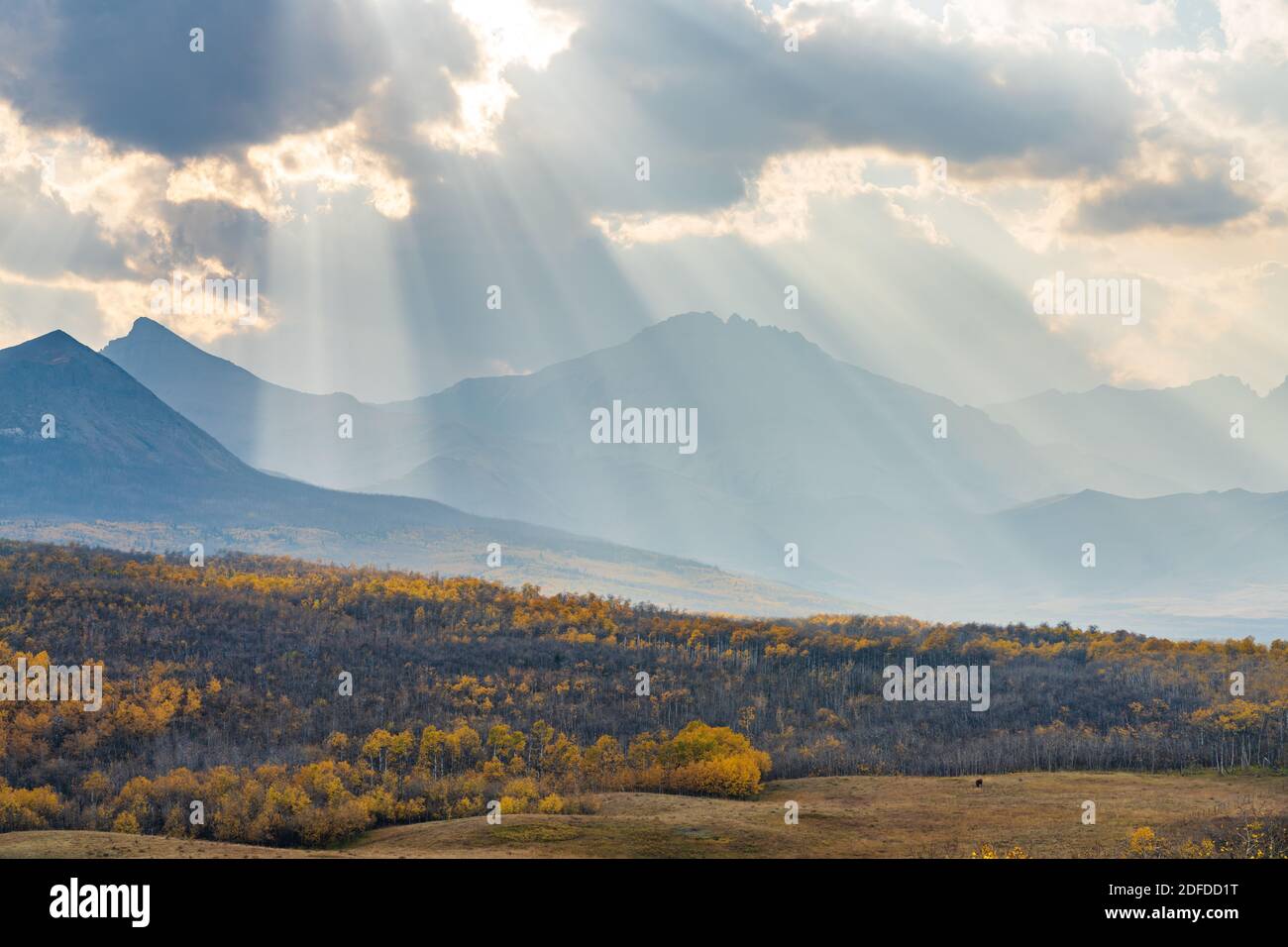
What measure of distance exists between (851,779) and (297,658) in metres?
75.6

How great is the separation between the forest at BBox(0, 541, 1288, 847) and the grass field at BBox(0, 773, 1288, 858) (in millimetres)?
5382

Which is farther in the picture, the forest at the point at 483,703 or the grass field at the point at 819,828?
the forest at the point at 483,703

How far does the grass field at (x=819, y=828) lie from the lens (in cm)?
3653

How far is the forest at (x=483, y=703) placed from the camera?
58.7 metres

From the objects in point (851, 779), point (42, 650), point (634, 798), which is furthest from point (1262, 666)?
point (42, 650)

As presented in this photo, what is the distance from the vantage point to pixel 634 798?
52125 mm

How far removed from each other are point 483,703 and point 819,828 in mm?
62858

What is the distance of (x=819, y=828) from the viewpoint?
4334 cm

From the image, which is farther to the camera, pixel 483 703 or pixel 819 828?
pixel 483 703

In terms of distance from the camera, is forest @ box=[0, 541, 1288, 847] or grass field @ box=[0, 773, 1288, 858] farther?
forest @ box=[0, 541, 1288, 847]

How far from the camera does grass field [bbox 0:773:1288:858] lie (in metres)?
36.5

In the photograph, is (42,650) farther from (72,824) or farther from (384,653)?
(72,824)

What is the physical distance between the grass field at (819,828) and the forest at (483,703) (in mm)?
5382

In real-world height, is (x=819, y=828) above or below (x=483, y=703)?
above
